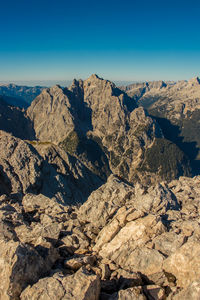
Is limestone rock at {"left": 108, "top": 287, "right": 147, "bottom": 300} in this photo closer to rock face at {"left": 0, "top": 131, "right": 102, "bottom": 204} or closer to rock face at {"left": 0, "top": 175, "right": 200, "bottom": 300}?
rock face at {"left": 0, "top": 175, "right": 200, "bottom": 300}

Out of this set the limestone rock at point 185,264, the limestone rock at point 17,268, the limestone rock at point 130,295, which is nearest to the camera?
the limestone rock at point 17,268

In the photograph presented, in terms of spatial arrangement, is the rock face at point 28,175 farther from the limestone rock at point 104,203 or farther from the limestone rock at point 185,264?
the limestone rock at point 185,264

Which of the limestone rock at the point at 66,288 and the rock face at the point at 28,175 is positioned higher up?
the limestone rock at the point at 66,288

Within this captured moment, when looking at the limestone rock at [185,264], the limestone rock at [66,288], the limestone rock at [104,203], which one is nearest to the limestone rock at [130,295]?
the limestone rock at [66,288]

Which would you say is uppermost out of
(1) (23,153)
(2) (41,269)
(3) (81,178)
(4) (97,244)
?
(2) (41,269)

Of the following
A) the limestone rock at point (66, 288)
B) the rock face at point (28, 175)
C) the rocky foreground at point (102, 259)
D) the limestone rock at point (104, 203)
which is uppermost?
the limestone rock at point (66, 288)

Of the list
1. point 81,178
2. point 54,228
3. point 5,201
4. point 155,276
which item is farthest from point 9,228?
point 81,178

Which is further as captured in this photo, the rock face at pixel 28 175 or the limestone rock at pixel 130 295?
the rock face at pixel 28 175

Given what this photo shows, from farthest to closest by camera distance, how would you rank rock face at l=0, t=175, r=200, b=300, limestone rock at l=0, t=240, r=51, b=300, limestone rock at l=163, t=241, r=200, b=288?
limestone rock at l=163, t=241, r=200, b=288
rock face at l=0, t=175, r=200, b=300
limestone rock at l=0, t=240, r=51, b=300

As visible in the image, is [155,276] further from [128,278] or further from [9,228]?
[9,228]

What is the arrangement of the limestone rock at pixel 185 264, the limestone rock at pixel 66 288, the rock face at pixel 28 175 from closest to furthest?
the limestone rock at pixel 66 288 → the limestone rock at pixel 185 264 → the rock face at pixel 28 175

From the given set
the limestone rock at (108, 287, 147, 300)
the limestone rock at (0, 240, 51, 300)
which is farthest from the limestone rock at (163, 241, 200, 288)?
the limestone rock at (0, 240, 51, 300)
